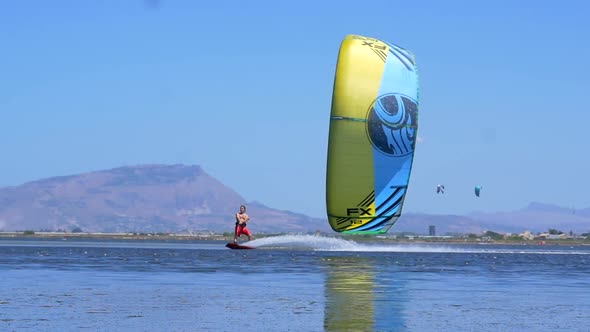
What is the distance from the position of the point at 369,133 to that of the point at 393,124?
5.03ft

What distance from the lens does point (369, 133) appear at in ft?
188

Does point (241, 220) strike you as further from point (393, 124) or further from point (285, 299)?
point (285, 299)

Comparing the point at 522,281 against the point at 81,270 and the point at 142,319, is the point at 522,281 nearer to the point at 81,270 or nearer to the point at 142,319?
the point at 81,270

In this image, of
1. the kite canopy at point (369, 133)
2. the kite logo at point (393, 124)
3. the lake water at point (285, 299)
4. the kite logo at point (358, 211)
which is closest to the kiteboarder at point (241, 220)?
the kite canopy at point (369, 133)

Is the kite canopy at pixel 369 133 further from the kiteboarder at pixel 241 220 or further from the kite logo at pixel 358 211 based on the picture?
the kiteboarder at pixel 241 220

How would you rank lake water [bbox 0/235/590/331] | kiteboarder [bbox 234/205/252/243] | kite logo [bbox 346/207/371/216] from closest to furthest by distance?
lake water [bbox 0/235/590/331], kite logo [bbox 346/207/371/216], kiteboarder [bbox 234/205/252/243]

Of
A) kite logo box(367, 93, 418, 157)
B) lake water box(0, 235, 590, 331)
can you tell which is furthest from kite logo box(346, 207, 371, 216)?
lake water box(0, 235, 590, 331)

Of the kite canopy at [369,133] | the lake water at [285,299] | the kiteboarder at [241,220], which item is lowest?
the lake water at [285,299]

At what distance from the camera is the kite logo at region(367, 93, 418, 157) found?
2263 inches

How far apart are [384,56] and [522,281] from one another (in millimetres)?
22503

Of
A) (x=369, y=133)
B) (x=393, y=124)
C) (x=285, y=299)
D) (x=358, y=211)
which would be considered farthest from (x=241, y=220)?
(x=285, y=299)

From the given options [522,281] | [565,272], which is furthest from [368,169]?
[522,281]

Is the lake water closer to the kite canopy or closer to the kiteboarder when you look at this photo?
the kite canopy

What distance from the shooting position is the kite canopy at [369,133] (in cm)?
5709
